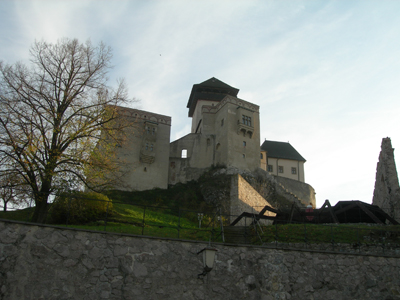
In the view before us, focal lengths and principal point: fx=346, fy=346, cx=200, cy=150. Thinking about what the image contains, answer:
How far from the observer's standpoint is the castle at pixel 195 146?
131 feet

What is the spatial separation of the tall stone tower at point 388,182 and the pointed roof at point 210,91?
31.6m

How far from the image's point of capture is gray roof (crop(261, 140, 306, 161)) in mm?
57562

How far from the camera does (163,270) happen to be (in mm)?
10641

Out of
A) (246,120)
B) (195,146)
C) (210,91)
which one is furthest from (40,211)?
(210,91)

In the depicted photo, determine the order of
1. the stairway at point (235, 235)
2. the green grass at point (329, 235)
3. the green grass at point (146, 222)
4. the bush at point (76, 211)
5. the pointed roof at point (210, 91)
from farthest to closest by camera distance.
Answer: the pointed roof at point (210, 91)
the bush at point (76, 211)
the green grass at point (146, 222)
the stairway at point (235, 235)
the green grass at point (329, 235)

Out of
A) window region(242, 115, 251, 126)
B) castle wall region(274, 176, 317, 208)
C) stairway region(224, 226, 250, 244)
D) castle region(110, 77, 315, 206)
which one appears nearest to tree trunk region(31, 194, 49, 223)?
stairway region(224, 226, 250, 244)

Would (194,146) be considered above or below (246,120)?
below

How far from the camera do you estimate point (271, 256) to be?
1197 cm

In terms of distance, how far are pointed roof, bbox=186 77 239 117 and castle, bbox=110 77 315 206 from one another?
165 inches

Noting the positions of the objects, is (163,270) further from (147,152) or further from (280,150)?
(280,150)

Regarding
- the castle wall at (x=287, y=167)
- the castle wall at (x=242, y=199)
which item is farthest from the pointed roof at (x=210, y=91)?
the castle wall at (x=242, y=199)

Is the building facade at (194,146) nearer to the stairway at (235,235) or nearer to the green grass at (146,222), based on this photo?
the green grass at (146,222)

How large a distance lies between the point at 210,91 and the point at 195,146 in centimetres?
1343

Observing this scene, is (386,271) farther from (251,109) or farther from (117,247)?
Result: (251,109)
